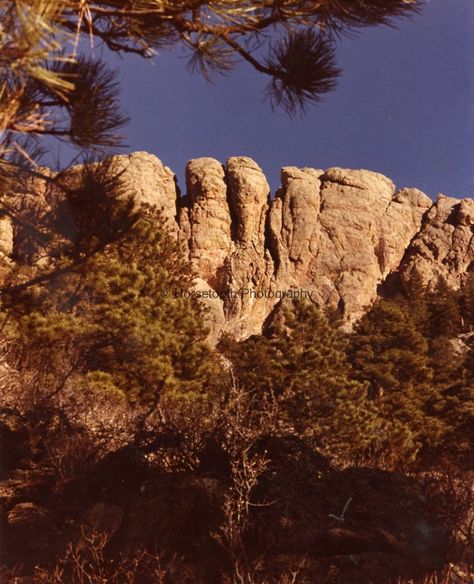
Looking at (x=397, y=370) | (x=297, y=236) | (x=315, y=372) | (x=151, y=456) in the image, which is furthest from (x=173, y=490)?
(x=297, y=236)

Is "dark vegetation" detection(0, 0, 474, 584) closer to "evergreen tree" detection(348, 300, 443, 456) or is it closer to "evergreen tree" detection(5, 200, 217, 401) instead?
"evergreen tree" detection(5, 200, 217, 401)

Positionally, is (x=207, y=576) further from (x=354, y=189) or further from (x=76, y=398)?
(x=354, y=189)

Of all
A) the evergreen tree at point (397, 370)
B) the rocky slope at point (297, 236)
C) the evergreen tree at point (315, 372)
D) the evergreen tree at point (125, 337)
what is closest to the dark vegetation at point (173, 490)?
the evergreen tree at point (125, 337)

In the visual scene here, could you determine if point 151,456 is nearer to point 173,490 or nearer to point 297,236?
point 173,490

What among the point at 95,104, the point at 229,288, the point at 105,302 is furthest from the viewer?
the point at 229,288

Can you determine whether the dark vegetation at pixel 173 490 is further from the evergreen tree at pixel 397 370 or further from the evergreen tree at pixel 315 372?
the evergreen tree at pixel 397 370

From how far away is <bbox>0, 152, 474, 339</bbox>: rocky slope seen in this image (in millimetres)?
45156

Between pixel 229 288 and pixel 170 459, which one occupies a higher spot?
pixel 229 288

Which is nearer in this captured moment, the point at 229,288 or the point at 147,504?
the point at 147,504

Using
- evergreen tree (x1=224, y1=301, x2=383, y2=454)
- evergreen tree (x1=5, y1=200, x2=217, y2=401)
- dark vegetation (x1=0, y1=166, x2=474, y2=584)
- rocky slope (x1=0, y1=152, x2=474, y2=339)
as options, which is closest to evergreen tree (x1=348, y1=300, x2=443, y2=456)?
evergreen tree (x1=224, y1=301, x2=383, y2=454)

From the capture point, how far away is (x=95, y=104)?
393cm

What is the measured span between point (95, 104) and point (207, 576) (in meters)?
3.73

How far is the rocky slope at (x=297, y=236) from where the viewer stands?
4516 cm

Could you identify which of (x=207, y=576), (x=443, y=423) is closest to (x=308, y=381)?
(x=443, y=423)
